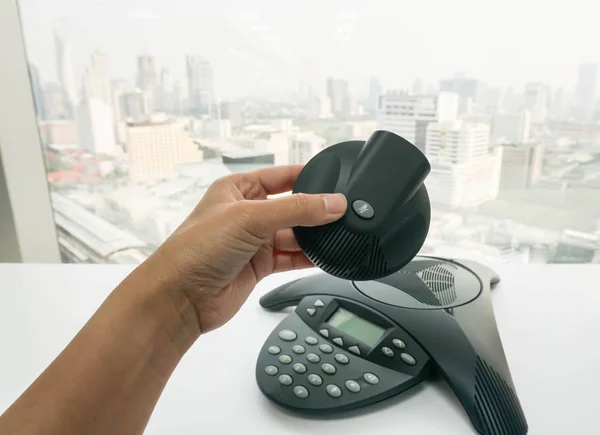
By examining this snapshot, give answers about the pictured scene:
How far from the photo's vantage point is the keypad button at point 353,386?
1.48 ft

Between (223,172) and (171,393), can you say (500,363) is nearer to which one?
(171,393)

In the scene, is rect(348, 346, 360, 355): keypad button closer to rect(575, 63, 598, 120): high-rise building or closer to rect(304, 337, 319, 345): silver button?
rect(304, 337, 319, 345): silver button

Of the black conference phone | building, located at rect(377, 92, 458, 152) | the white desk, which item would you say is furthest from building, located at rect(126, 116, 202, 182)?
the black conference phone

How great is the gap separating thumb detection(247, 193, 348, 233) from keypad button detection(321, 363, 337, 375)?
0.48 ft

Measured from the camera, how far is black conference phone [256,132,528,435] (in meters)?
0.45

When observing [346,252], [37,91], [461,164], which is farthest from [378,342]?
[37,91]

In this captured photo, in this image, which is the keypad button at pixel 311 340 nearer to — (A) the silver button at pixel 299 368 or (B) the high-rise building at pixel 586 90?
(A) the silver button at pixel 299 368

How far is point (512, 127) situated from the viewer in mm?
841

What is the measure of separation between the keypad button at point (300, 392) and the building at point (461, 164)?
55 centimetres

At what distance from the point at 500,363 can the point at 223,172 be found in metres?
0.65

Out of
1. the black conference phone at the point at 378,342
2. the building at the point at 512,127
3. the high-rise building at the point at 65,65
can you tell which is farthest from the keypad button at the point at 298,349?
the high-rise building at the point at 65,65

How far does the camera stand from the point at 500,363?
1.59ft

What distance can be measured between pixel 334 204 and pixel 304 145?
1.58 feet

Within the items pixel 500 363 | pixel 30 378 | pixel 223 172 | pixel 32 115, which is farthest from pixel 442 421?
pixel 32 115
